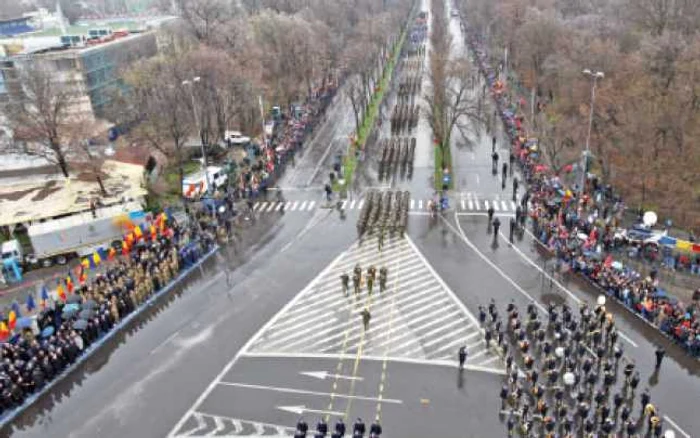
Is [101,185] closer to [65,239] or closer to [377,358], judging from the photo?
[65,239]

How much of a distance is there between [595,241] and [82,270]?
30870mm

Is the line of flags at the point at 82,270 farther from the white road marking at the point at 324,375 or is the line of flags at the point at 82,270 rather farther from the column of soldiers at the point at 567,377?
the column of soldiers at the point at 567,377

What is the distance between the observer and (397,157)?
175 feet

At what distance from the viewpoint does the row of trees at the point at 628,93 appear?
3947cm

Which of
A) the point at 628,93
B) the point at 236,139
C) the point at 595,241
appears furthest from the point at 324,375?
the point at 236,139

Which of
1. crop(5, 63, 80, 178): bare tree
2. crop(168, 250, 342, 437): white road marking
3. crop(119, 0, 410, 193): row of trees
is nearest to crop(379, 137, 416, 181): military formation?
crop(119, 0, 410, 193): row of trees

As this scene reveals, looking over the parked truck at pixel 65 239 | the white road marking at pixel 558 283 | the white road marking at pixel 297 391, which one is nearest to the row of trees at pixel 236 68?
the parked truck at pixel 65 239

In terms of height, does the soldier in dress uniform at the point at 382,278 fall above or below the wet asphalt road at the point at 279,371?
above

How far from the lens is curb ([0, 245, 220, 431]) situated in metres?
24.3

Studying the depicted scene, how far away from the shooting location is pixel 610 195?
41750 millimetres

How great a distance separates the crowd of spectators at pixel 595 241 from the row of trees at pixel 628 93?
2.02 metres

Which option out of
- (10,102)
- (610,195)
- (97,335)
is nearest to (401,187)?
(610,195)

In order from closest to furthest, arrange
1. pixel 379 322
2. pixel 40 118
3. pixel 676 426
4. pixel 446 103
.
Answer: pixel 676 426 → pixel 379 322 → pixel 40 118 → pixel 446 103

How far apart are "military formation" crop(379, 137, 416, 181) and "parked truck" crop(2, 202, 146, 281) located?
21601mm
